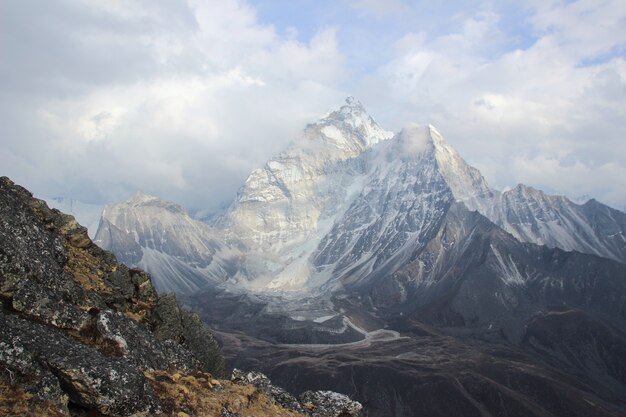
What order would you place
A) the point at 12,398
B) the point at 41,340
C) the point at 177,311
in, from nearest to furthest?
the point at 12,398 → the point at 41,340 → the point at 177,311

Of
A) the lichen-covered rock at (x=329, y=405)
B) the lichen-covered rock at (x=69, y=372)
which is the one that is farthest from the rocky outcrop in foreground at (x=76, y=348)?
the lichen-covered rock at (x=329, y=405)

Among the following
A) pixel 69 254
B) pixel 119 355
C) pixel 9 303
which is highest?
pixel 69 254

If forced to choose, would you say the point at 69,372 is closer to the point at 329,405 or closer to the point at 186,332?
the point at 329,405

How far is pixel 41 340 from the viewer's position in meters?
23.4

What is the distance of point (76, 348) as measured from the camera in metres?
23.9

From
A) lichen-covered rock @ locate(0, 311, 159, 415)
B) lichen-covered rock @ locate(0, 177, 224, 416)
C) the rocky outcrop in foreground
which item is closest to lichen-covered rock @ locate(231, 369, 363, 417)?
the rocky outcrop in foreground

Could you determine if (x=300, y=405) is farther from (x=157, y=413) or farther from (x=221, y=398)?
(x=157, y=413)

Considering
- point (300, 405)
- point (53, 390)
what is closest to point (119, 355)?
point (53, 390)

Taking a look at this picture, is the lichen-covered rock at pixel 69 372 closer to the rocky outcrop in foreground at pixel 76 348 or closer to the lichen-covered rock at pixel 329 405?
the rocky outcrop in foreground at pixel 76 348

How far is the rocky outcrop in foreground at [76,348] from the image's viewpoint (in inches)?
861

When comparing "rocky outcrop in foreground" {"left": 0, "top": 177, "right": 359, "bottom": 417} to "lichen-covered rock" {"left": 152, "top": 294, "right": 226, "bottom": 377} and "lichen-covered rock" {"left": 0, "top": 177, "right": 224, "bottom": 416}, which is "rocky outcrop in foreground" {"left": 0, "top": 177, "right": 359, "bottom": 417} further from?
"lichen-covered rock" {"left": 152, "top": 294, "right": 226, "bottom": 377}

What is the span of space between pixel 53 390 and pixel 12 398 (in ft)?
4.90

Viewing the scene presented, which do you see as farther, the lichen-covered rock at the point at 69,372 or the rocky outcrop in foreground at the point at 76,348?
the rocky outcrop in foreground at the point at 76,348

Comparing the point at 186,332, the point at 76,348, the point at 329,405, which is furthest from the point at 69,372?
the point at 186,332
